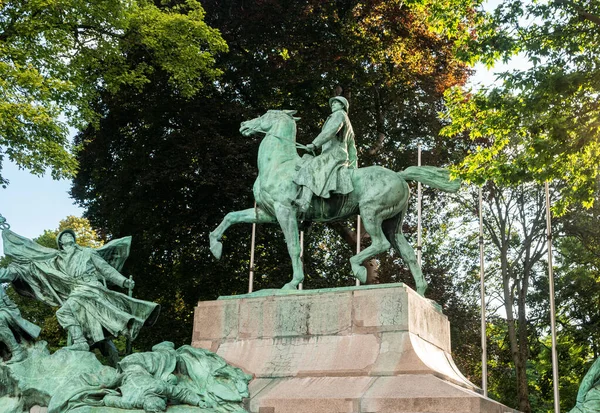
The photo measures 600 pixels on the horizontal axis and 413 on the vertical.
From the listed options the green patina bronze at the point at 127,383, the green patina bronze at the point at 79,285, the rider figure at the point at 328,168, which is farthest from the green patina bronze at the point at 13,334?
the rider figure at the point at 328,168

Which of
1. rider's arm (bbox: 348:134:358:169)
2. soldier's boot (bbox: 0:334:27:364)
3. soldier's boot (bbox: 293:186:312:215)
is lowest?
soldier's boot (bbox: 0:334:27:364)

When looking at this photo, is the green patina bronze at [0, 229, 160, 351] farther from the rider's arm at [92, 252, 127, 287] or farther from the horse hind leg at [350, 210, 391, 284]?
the horse hind leg at [350, 210, 391, 284]

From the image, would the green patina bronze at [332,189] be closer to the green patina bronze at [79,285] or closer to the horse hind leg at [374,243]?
the horse hind leg at [374,243]

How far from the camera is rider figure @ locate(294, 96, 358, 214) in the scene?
34.1ft

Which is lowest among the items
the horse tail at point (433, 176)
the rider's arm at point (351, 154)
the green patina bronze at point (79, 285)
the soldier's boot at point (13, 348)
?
the soldier's boot at point (13, 348)

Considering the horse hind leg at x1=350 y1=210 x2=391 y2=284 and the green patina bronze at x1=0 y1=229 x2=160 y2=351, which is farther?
the green patina bronze at x1=0 y1=229 x2=160 y2=351

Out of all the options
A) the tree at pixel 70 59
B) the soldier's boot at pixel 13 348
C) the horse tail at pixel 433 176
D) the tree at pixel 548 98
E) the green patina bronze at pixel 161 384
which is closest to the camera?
the green patina bronze at pixel 161 384

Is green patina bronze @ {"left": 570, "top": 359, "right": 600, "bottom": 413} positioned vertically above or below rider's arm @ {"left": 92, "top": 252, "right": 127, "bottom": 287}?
below

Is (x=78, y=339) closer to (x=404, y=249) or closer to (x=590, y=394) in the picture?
(x=404, y=249)

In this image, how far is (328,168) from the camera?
412 inches

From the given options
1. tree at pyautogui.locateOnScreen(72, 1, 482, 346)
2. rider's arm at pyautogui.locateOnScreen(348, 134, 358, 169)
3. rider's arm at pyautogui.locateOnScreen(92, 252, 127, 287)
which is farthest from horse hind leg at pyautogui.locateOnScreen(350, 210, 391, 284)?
tree at pyautogui.locateOnScreen(72, 1, 482, 346)

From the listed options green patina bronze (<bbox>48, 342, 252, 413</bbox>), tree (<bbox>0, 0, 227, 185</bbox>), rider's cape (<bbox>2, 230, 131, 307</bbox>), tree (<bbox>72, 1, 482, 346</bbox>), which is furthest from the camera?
Result: tree (<bbox>72, 1, 482, 346</bbox>)

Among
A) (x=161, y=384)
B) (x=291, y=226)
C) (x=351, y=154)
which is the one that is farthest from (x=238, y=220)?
(x=161, y=384)

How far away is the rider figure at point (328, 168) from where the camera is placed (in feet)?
34.1
